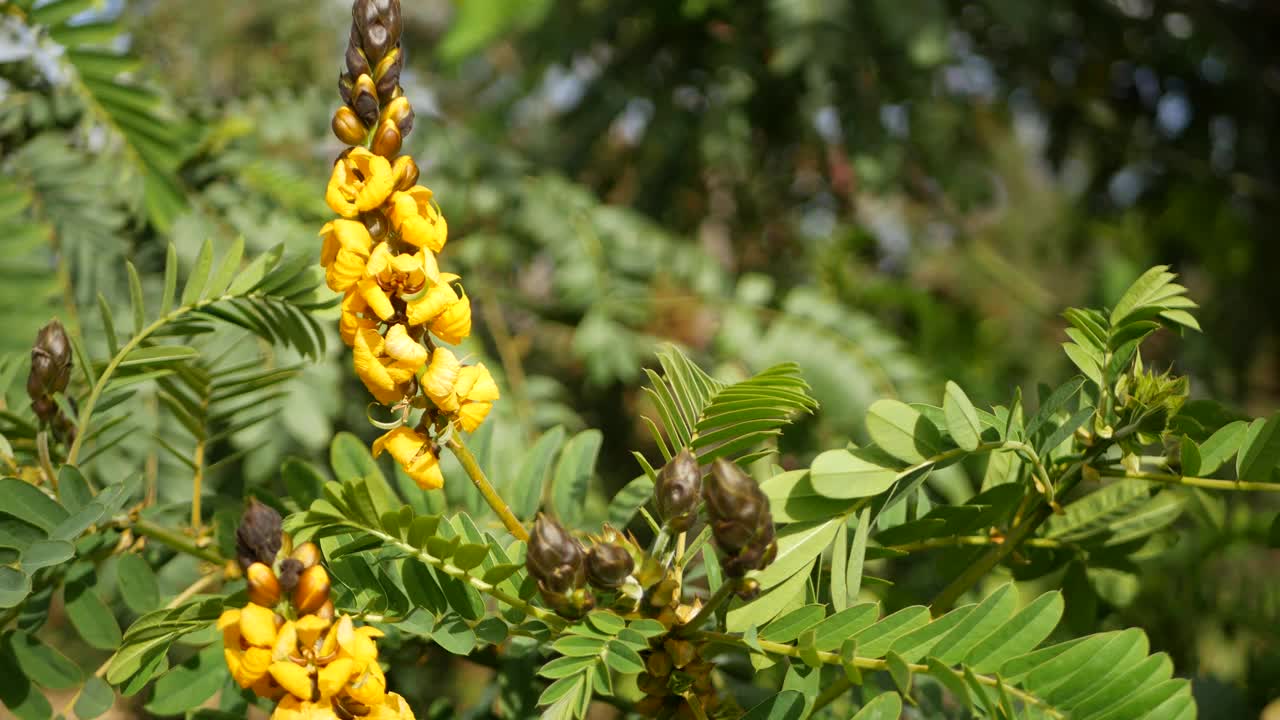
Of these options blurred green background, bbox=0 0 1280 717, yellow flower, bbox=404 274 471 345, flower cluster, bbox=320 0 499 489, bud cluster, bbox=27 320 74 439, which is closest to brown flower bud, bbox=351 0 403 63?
flower cluster, bbox=320 0 499 489

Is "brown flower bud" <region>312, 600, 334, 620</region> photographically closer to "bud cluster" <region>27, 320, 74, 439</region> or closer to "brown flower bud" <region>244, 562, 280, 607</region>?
"brown flower bud" <region>244, 562, 280, 607</region>

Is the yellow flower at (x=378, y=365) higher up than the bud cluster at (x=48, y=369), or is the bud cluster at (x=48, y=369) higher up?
the yellow flower at (x=378, y=365)

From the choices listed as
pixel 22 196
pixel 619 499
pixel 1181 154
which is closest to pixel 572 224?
pixel 22 196

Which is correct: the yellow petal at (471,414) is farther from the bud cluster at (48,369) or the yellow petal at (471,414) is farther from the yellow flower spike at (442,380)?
the bud cluster at (48,369)

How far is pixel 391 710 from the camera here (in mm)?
373

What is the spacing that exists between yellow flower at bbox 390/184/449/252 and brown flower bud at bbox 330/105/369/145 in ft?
0.12

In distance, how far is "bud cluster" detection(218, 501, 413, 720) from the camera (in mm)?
348

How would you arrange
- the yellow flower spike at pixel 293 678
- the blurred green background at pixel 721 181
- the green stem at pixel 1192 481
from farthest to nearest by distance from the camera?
the blurred green background at pixel 721 181 < the green stem at pixel 1192 481 < the yellow flower spike at pixel 293 678

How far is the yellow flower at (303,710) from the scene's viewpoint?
13.7 inches

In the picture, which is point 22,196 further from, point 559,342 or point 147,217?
point 559,342

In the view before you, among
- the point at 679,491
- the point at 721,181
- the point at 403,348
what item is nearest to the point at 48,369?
the point at 403,348

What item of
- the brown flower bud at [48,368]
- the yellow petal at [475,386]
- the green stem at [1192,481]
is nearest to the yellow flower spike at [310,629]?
the yellow petal at [475,386]

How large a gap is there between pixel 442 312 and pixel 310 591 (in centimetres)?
12

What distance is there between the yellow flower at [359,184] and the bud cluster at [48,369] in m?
0.18
